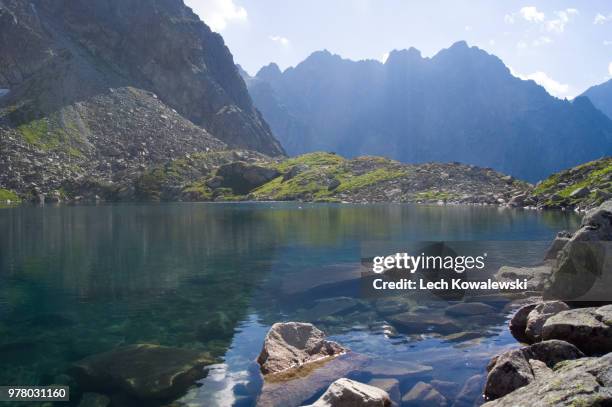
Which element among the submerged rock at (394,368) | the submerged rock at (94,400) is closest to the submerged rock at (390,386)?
the submerged rock at (394,368)

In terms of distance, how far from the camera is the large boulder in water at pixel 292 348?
21422mm

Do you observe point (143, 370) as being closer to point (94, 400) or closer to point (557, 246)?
point (94, 400)

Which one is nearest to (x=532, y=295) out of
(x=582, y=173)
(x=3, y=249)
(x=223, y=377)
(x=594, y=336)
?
(x=594, y=336)

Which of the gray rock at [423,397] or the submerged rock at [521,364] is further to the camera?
the gray rock at [423,397]

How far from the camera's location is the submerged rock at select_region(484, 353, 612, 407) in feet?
37.4

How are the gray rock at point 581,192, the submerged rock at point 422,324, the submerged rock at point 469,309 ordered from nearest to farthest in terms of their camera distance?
the submerged rock at point 422,324 → the submerged rock at point 469,309 → the gray rock at point 581,192

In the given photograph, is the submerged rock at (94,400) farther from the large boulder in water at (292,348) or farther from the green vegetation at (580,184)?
the green vegetation at (580,184)

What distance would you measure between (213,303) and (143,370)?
14.0 meters

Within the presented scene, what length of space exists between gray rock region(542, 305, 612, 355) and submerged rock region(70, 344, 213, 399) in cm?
1527

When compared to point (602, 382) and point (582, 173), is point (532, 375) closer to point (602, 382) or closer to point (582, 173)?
point (602, 382)

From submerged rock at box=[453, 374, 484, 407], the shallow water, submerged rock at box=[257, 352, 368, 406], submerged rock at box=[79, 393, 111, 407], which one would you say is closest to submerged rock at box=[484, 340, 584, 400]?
submerged rock at box=[453, 374, 484, 407]

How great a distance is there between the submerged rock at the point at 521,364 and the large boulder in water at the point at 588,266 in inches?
366

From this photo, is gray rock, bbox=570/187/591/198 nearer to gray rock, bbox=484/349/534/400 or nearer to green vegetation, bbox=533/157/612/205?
green vegetation, bbox=533/157/612/205

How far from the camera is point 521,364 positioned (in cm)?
1767
